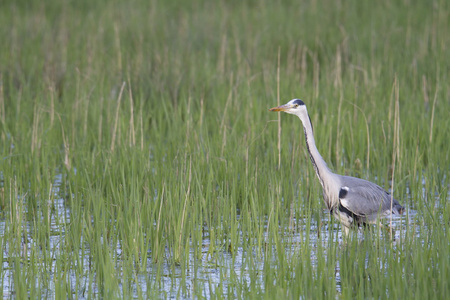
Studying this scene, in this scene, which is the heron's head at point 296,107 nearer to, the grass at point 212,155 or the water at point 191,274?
the grass at point 212,155

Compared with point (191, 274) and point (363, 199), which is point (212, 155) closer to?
point (363, 199)

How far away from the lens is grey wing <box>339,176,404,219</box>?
5.27 metres

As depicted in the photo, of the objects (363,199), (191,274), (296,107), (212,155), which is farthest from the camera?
(212,155)

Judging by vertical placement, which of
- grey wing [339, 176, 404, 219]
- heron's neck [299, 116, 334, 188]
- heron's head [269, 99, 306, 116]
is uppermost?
heron's head [269, 99, 306, 116]

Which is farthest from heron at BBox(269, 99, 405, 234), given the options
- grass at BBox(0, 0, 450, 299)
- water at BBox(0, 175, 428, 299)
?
water at BBox(0, 175, 428, 299)

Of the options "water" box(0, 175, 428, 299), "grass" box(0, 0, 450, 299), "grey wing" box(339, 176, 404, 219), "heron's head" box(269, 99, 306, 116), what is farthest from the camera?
"heron's head" box(269, 99, 306, 116)

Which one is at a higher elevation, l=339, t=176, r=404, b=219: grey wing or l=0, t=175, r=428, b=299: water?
l=339, t=176, r=404, b=219: grey wing

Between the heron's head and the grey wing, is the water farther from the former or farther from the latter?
the heron's head

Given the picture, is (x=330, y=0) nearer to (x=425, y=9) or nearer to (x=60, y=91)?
(x=425, y=9)

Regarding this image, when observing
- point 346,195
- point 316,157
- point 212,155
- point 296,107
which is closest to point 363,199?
point 346,195

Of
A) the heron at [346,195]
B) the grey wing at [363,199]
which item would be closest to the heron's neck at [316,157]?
the heron at [346,195]

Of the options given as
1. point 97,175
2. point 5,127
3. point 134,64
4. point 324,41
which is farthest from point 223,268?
point 324,41

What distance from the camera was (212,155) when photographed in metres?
6.22

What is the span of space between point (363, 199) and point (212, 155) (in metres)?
1.55
